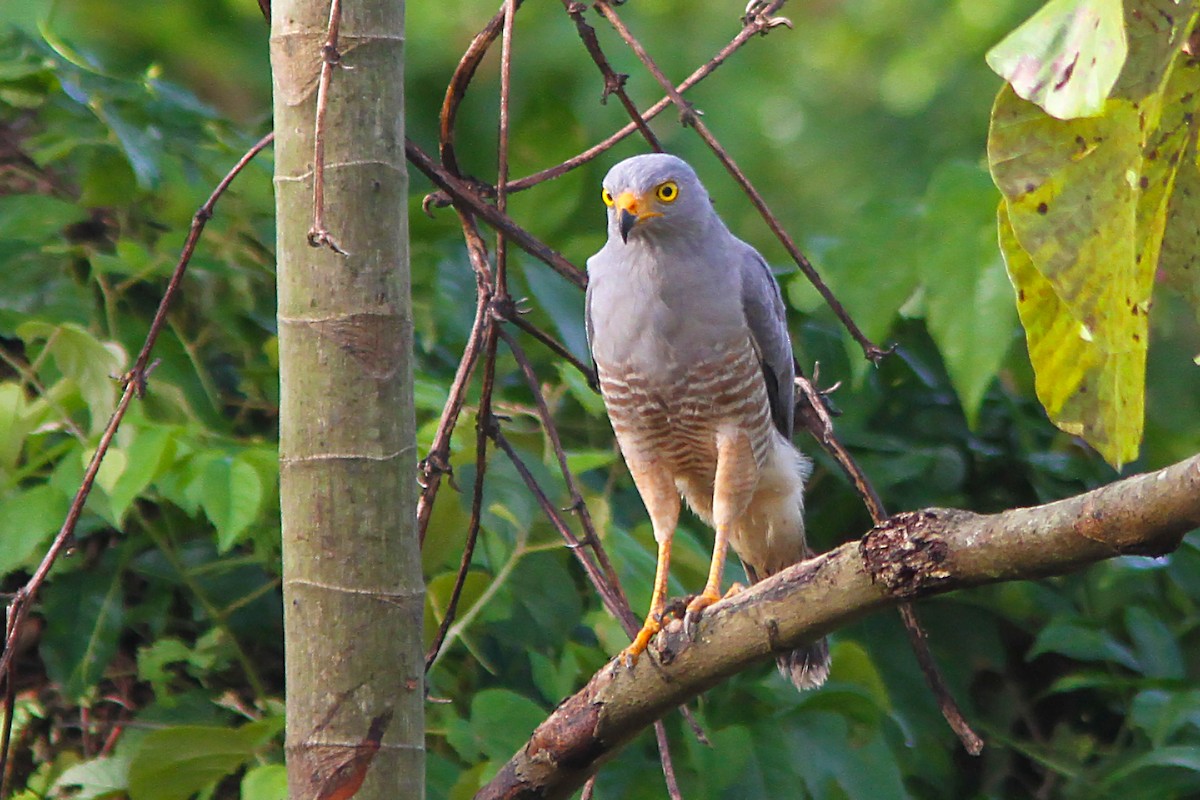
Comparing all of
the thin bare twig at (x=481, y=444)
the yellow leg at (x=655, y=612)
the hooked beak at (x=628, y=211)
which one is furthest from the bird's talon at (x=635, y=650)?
the hooked beak at (x=628, y=211)

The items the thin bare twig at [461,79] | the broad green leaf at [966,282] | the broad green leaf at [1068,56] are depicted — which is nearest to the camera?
the broad green leaf at [1068,56]

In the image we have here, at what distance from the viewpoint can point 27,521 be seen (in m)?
2.57

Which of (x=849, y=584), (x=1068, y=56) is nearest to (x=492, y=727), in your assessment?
(x=849, y=584)

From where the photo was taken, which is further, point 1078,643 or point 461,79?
point 1078,643

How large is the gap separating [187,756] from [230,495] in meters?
0.51

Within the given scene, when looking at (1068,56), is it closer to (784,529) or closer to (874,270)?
(874,270)

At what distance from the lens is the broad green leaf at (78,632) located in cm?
293

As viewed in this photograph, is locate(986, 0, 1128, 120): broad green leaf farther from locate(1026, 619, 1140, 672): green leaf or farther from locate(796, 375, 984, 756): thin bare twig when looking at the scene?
locate(1026, 619, 1140, 672): green leaf

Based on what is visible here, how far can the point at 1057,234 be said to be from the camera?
119 centimetres

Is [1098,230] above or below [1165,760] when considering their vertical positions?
above

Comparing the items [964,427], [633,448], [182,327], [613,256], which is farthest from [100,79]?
[964,427]

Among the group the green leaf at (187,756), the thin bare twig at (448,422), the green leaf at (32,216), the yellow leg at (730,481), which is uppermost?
the green leaf at (32,216)

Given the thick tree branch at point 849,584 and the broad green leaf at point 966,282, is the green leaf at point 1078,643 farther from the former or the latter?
the thick tree branch at point 849,584

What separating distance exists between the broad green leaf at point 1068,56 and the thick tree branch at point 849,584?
1.13 ft
